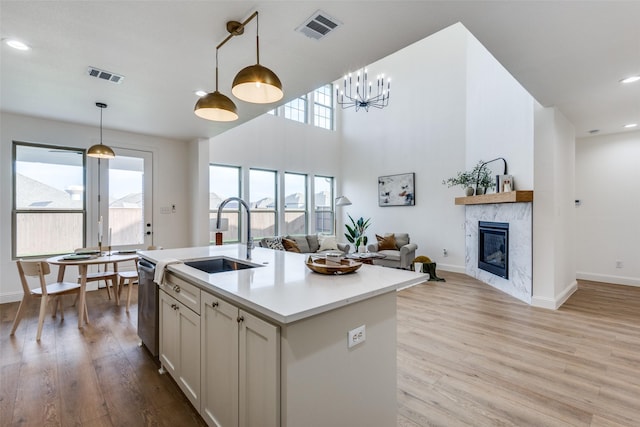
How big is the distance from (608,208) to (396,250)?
12.0 feet

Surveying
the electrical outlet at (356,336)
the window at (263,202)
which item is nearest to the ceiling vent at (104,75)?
the electrical outlet at (356,336)

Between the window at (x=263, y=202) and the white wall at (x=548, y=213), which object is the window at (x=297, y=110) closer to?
the window at (x=263, y=202)

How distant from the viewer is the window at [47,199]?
4281mm

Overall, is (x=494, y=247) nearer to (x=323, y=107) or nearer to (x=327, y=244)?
(x=327, y=244)

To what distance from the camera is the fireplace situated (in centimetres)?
448

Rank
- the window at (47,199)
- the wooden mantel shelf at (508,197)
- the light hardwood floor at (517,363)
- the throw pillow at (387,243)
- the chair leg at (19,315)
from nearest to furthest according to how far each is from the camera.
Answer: the light hardwood floor at (517,363), the chair leg at (19,315), the wooden mantel shelf at (508,197), the window at (47,199), the throw pillow at (387,243)

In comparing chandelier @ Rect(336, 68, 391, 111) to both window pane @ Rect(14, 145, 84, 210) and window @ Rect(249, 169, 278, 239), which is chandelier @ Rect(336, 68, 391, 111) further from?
window pane @ Rect(14, 145, 84, 210)

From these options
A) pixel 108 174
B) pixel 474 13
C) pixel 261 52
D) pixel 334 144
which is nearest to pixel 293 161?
pixel 334 144

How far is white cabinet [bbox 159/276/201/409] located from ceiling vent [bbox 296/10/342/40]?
199 cm

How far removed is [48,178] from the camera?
4.50 meters

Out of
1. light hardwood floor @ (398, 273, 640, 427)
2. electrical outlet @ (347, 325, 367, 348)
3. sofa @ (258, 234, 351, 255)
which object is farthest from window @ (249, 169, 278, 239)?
A: electrical outlet @ (347, 325, 367, 348)

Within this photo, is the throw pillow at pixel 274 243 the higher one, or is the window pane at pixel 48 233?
the window pane at pixel 48 233

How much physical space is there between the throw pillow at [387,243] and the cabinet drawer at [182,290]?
495cm

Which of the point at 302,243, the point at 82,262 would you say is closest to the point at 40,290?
the point at 82,262
